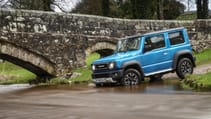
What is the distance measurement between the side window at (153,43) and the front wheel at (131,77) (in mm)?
1041

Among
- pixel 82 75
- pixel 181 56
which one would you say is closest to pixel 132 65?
pixel 181 56

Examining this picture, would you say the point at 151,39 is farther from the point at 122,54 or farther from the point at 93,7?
the point at 93,7

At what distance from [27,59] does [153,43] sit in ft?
22.3

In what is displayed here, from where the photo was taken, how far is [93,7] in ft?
181

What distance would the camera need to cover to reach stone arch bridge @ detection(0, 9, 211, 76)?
22.0 meters

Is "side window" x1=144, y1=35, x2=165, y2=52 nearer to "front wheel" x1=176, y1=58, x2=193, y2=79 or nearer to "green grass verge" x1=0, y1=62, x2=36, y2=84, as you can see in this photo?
"front wheel" x1=176, y1=58, x2=193, y2=79

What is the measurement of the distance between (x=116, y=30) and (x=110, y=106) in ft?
51.4

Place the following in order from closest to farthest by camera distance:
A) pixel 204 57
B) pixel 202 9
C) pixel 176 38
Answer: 1. pixel 176 38
2. pixel 204 57
3. pixel 202 9

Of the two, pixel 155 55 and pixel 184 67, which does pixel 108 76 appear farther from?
pixel 184 67

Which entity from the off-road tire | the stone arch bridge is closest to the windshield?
the off-road tire

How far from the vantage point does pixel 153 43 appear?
18.4 meters

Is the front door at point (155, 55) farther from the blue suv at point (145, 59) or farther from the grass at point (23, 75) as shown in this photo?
the grass at point (23, 75)

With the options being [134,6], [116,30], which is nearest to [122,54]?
[116,30]

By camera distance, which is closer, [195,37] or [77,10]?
[195,37]
